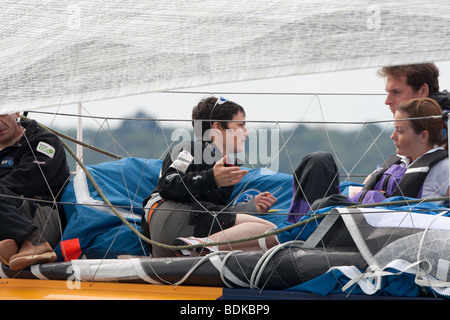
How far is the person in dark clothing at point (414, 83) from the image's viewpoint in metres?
1.87

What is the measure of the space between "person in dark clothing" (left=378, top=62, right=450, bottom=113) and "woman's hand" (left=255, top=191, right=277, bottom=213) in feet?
1.44

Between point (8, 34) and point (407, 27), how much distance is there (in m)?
0.83

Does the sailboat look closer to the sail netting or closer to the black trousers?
the sail netting

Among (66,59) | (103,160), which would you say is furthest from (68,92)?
(103,160)

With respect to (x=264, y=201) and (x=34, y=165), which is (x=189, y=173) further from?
(x=34, y=165)

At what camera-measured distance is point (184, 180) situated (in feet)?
5.53

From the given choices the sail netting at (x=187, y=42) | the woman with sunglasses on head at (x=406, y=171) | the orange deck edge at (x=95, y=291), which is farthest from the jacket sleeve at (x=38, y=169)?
the woman with sunglasses on head at (x=406, y=171)

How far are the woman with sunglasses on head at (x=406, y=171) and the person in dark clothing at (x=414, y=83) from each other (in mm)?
206

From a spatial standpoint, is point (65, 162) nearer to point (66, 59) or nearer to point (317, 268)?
point (66, 59)

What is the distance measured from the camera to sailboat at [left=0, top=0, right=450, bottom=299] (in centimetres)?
126

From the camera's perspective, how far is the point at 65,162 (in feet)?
6.59

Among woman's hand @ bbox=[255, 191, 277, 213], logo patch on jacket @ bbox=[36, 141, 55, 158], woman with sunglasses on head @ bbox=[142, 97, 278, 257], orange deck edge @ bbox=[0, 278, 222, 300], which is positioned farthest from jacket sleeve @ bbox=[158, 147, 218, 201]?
logo patch on jacket @ bbox=[36, 141, 55, 158]

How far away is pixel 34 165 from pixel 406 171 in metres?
0.97

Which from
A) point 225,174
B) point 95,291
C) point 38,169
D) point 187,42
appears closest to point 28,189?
point 38,169
